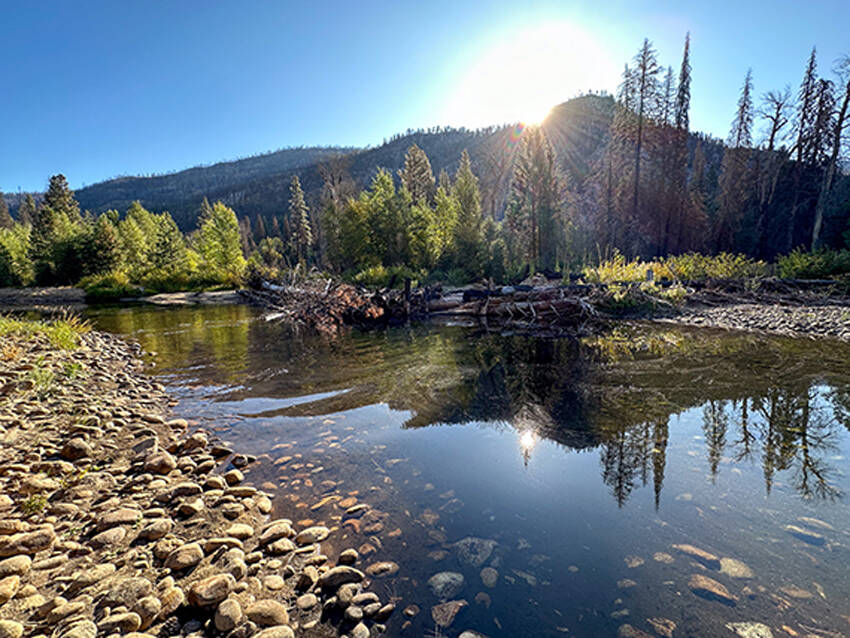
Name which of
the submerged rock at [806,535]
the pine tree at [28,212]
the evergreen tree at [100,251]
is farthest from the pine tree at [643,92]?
the pine tree at [28,212]

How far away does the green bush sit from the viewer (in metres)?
18.3

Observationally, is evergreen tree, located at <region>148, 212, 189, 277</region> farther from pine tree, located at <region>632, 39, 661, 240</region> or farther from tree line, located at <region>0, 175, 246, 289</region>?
pine tree, located at <region>632, 39, 661, 240</region>

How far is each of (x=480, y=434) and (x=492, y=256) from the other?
27.5 meters

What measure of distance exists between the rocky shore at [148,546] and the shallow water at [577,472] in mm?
354

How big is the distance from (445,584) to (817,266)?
80.7 feet

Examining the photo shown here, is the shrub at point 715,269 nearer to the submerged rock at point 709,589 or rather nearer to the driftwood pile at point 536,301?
the driftwood pile at point 536,301

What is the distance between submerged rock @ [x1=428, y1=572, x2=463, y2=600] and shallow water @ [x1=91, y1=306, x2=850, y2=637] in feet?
0.24

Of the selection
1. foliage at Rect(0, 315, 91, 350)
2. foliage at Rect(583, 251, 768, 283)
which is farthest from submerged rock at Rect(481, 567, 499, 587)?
foliage at Rect(583, 251, 768, 283)

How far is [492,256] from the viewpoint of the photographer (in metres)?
32.1

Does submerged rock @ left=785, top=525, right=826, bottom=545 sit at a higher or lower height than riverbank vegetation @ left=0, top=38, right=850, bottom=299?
lower

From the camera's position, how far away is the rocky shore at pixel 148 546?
7.95 ft

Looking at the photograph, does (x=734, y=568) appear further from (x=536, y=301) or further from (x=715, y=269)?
(x=715, y=269)

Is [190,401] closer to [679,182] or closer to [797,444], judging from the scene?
[797,444]

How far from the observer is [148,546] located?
123 inches
